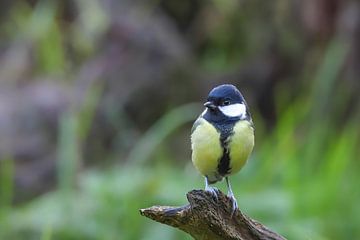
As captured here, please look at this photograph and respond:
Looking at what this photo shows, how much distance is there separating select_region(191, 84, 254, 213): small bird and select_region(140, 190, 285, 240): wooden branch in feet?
0.06

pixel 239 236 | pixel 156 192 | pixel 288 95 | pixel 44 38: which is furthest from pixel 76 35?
pixel 239 236

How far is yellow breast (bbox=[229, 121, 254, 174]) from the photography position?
58.6 inches

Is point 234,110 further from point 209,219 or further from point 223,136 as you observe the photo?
point 209,219

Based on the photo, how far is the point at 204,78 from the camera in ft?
14.1

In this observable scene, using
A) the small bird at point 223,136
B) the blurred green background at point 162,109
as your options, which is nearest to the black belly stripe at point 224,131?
the small bird at point 223,136

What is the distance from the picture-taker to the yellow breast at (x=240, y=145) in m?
1.49

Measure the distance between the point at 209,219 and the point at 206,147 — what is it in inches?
4.6

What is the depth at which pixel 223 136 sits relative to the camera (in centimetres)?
150

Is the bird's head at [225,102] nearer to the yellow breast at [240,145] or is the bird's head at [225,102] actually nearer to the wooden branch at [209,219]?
the yellow breast at [240,145]

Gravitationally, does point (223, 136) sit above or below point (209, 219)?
above

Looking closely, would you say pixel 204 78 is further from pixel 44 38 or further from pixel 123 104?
Result: pixel 44 38

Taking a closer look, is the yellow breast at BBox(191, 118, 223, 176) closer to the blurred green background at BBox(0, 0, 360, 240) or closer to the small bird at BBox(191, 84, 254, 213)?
the small bird at BBox(191, 84, 254, 213)

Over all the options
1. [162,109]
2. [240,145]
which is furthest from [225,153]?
[162,109]

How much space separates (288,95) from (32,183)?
124 cm
